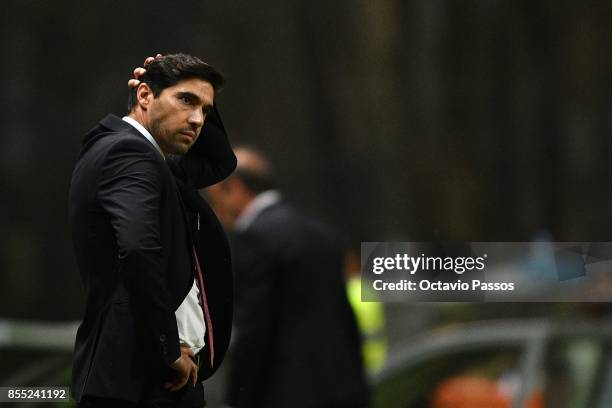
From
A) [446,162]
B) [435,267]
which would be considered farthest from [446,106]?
[435,267]

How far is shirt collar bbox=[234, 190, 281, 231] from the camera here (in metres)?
4.61

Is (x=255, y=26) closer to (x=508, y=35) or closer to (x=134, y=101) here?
(x=508, y=35)

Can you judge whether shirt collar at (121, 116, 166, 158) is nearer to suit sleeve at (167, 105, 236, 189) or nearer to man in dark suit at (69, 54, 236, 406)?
man in dark suit at (69, 54, 236, 406)

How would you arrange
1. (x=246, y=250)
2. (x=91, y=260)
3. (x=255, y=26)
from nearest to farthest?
(x=91, y=260)
(x=246, y=250)
(x=255, y=26)

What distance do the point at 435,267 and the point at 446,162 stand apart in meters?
0.41

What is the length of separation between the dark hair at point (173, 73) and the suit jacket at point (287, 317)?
1.85 metres

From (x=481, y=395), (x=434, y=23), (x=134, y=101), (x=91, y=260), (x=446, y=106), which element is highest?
(x=434, y=23)

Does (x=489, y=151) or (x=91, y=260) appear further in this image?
(x=489, y=151)

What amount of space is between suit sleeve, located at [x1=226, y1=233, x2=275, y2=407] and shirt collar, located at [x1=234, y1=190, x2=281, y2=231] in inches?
1.8

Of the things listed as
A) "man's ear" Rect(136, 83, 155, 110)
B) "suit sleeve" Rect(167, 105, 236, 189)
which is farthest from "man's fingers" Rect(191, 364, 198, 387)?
"man's ear" Rect(136, 83, 155, 110)

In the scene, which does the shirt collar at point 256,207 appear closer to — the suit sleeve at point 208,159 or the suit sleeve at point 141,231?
the suit sleeve at point 208,159

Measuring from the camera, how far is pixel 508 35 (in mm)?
4879

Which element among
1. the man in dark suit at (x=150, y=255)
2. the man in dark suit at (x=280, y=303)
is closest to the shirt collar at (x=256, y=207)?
the man in dark suit at (x=280, y=303)

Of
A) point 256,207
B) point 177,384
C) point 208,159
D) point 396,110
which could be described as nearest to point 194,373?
point 177,384
